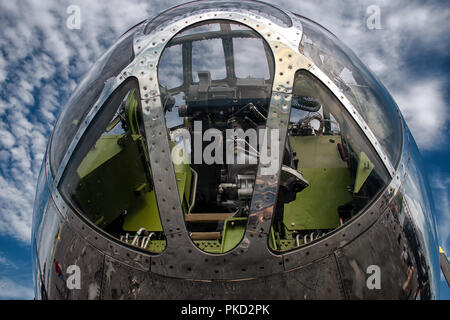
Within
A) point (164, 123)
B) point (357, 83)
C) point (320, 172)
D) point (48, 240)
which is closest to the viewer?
point (164, 123)

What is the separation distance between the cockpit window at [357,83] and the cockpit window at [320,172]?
0.16m

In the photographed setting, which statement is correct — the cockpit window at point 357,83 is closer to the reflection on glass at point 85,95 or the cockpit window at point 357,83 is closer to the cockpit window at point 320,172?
the cockpit window at point 320,172

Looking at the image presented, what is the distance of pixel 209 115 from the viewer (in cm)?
387

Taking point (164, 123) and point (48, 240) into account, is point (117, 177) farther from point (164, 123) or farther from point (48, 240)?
point (164, 123)

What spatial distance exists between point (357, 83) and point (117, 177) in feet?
7.36

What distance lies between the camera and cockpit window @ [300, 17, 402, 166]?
9.26 feet

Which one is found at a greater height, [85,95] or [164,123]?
[85,95]

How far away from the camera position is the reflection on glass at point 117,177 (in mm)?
2838

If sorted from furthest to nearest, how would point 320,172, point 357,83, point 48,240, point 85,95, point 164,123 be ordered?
point 320,172
point 85,95
point 357,83
point 48,240
point 164,123

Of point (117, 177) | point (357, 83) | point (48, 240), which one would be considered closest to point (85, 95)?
point (117, 177)

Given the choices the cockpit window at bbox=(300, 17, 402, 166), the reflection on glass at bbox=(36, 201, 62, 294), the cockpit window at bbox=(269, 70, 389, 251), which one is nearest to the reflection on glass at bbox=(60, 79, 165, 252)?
the reflection on glass at bbox=(36, 201, 62, 294)

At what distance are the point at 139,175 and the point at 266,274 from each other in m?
1.65

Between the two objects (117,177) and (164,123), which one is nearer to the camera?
(164,123)
